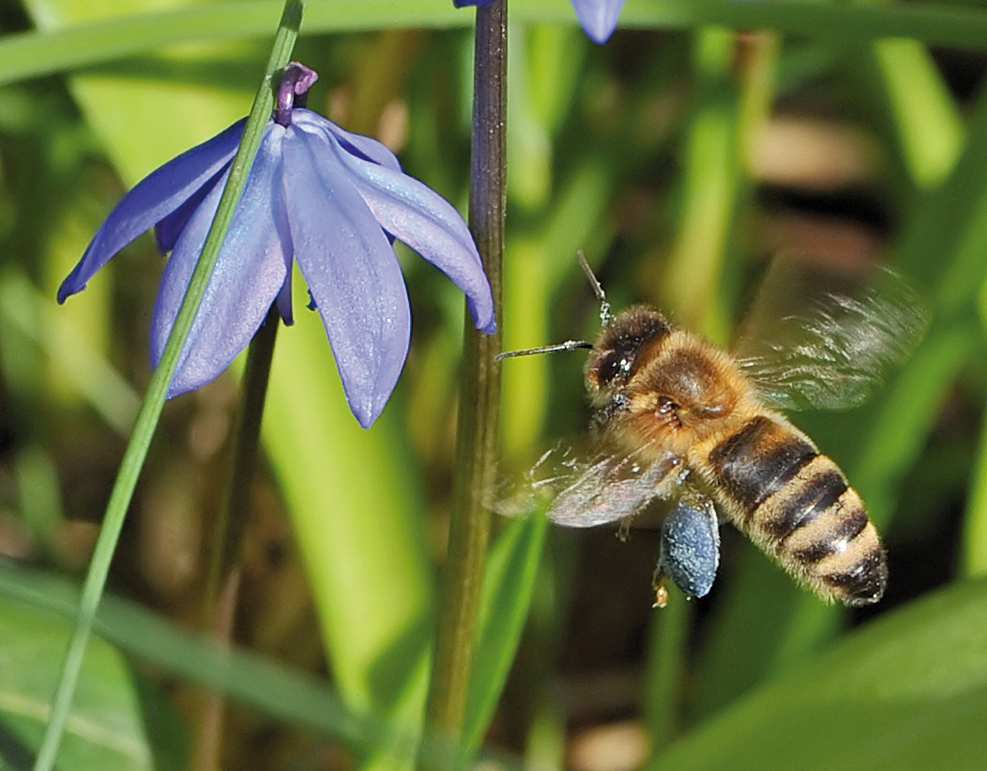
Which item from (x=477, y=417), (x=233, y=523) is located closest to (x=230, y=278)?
(x=477, y=417)

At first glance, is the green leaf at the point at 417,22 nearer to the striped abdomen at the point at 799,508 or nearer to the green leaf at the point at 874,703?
the striped abdomen at the point at 799,508

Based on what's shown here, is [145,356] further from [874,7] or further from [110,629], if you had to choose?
[110,629]

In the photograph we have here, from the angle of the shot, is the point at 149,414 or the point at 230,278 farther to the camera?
the point at 230,278

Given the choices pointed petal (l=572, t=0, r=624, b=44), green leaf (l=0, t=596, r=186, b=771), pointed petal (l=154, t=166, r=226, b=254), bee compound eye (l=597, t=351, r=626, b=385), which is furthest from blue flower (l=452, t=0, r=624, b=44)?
green leaf (l=0, t=596, r=186, b=771)

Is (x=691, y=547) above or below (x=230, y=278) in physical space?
below

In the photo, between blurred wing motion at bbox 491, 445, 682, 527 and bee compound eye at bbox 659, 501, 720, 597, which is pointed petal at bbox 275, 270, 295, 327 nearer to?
blurred wing motion at bbox 491, 445, 682, 527

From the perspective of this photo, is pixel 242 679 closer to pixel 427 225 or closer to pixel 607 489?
pixel 427 225

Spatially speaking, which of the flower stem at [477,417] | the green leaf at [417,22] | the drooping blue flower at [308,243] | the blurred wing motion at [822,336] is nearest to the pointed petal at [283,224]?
the drooping blue flower at [308,243]
